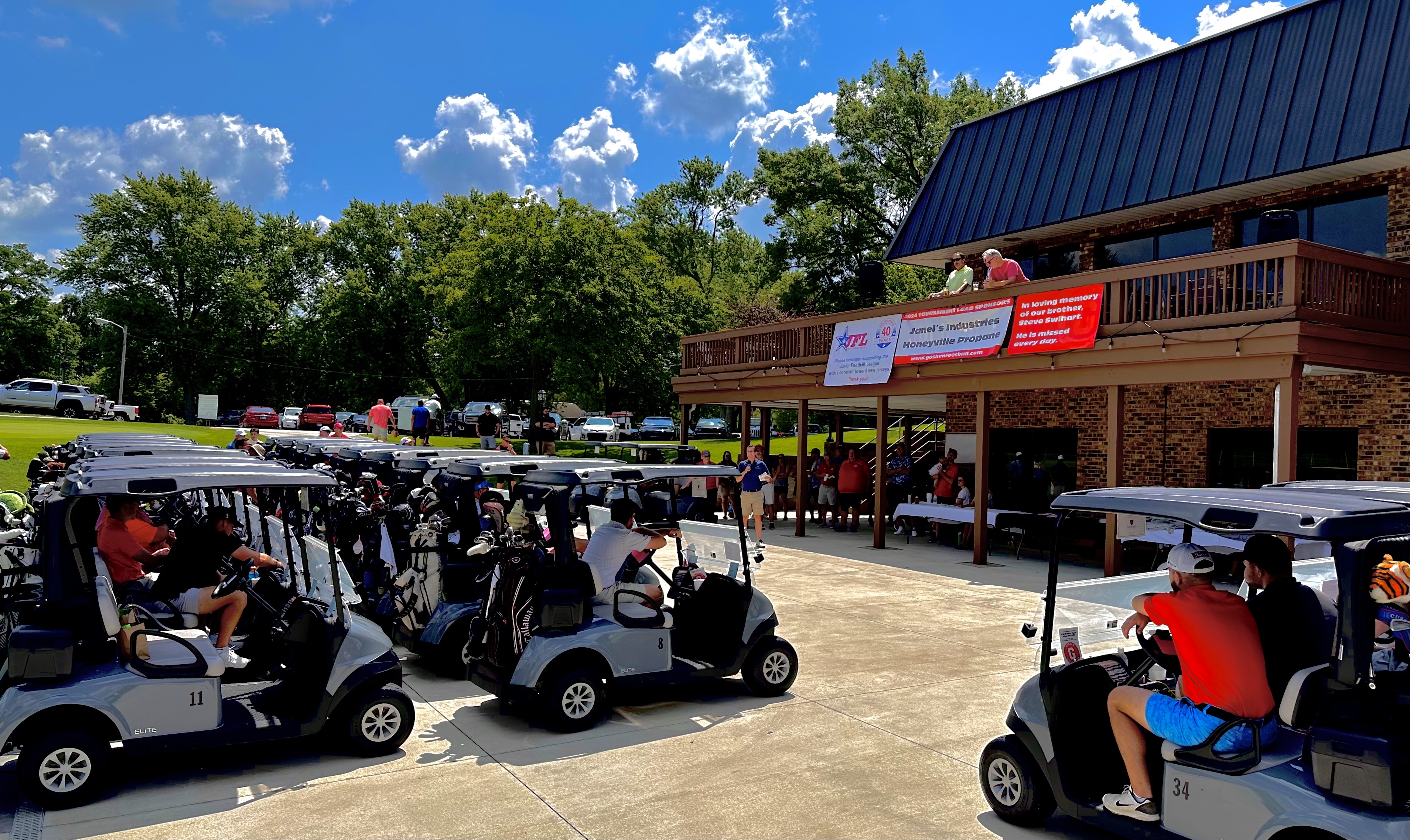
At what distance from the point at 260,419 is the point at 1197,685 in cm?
5098

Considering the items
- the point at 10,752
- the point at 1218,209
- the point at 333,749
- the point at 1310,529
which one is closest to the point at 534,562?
the point at 333,749

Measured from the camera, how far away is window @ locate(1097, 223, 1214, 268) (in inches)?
674

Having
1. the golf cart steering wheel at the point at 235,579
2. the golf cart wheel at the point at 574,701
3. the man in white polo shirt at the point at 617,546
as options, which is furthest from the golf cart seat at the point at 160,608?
the man in white polo shirt at the point at 617,546

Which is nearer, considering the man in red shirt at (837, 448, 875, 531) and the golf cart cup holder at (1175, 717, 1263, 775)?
the golf cart cup holder at (1175, 717, 1263, 775)

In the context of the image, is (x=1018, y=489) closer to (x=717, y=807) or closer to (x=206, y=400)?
(x=717, y=807)

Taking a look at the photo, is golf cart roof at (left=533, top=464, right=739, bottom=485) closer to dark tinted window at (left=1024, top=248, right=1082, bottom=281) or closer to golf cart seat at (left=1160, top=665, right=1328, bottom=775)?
golf cart seat at (left=1160, top=665, right=1328, bottom=775)

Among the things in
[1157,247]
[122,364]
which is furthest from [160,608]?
[122,364]

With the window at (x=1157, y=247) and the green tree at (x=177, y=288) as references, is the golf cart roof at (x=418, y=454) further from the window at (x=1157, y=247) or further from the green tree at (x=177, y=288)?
the green tree at (x=177, y=288)

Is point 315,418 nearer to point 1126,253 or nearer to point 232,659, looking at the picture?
point 1126,253

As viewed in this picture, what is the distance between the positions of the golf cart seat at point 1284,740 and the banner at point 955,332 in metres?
11.5

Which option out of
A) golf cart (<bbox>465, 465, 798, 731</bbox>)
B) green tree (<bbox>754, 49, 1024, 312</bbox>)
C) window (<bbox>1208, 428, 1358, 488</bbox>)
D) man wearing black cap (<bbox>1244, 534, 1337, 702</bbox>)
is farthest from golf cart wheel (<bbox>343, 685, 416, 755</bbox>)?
green tree (<bbox>754, 49, 1024, 312</bbox>)

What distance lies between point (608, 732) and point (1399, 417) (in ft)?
41.4

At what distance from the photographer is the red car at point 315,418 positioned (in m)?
51.3

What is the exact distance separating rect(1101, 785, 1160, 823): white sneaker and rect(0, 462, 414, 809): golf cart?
4181 millimetres
